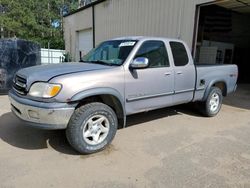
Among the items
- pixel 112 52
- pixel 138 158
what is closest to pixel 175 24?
pixel 112 52

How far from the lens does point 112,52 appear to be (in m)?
4.56

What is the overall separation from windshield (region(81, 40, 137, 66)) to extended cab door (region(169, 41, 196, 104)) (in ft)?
3.63

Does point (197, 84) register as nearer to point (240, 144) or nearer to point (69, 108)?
point (240, 144)

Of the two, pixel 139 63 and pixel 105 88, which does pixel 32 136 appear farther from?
pixel 139 63

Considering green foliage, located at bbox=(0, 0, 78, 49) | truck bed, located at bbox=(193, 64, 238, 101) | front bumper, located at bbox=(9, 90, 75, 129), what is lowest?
front bumper, located at bbox=(9, 90, 75, 129)

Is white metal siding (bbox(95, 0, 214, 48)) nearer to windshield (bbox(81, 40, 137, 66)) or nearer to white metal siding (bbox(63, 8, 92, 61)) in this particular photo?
white metal siding (bbox(63, 8, 92, 61))

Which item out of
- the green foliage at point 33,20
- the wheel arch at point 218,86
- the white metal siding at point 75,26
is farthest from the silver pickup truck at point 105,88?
the green foliage at point 33,20

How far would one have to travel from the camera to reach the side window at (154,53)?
4412 millimetres

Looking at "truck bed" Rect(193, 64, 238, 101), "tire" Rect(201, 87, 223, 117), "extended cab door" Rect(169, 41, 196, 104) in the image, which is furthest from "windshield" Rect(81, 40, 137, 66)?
"tire" Rect(201, 87, 223, 117)

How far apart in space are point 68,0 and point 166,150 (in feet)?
125

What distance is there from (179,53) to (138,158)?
8.58ft

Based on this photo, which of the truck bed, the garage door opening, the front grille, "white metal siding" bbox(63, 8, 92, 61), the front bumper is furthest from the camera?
"white metal siding" bbox(63, 8, 92, 61)

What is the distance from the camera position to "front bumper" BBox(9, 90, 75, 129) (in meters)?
3.22

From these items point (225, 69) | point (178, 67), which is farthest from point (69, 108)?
point (225, 69)
